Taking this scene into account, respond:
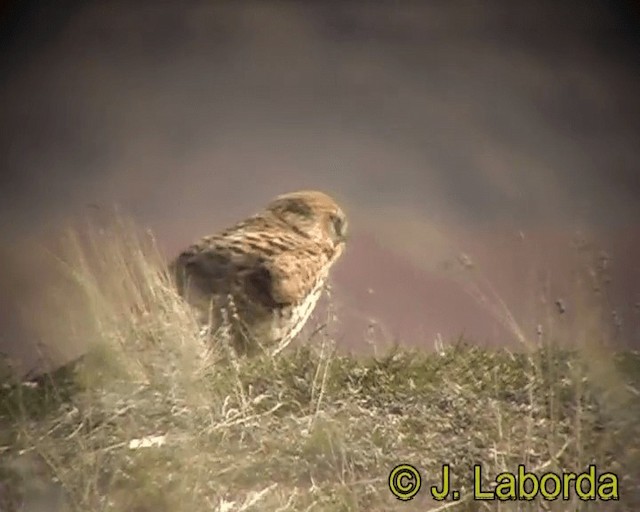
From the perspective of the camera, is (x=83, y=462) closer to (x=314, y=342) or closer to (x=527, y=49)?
(x=314, y=342)

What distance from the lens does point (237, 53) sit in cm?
206

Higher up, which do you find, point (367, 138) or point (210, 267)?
point (367, 138)

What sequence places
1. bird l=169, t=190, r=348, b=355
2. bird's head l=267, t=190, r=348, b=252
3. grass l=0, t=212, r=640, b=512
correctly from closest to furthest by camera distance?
grass l=0, t=212, r=640, b=512 < bird l=169, t=190, r=348, b=355 < bird's head l=267, t=190, r=348, b=252

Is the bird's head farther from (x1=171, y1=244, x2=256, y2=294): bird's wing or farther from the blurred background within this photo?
(x1=171, y1=244, x2=256, y2=294): bird's wing

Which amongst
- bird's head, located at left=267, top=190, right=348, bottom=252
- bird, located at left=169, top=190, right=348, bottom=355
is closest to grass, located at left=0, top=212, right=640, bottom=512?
bird, located at left=169, top=190, right=348, bottom=355

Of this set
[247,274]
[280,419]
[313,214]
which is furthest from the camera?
[313,214]

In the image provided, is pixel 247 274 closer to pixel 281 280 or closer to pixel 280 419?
pixel 281 280

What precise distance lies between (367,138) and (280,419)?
65 centimetres

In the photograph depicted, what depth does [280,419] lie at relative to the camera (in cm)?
177

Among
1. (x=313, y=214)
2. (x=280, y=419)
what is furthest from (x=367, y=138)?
(x=280, y=419)

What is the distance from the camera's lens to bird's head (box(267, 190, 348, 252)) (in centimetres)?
197

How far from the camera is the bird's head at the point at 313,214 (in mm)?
1972

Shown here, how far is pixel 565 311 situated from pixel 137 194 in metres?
0.95

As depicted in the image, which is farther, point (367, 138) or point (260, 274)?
point (367, 138)
